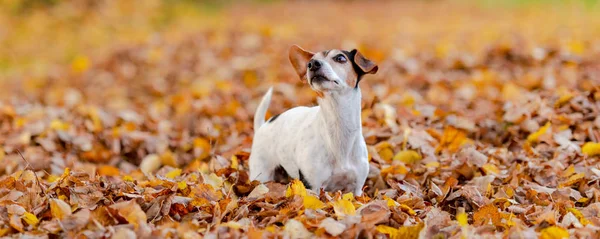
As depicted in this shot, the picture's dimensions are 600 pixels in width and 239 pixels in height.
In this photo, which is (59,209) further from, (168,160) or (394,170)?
(168,160)

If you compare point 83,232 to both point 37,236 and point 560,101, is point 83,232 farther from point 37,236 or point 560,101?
point 560,101

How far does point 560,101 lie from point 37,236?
3.41 metres

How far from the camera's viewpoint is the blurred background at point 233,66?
5.25 metres

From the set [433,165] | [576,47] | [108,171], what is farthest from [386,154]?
[576,47]

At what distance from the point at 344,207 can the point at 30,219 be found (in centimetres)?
118

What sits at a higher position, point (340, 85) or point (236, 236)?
point (340, 85)

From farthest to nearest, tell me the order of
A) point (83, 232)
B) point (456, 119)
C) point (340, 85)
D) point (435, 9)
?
point (435, 9)
point (456, 119)
point (340, 85)
point (83, 232)

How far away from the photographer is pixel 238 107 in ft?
19.5

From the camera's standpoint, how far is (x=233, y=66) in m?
7.88

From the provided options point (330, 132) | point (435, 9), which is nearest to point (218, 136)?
point (330, 132)

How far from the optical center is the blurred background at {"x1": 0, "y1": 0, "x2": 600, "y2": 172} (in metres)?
5.25

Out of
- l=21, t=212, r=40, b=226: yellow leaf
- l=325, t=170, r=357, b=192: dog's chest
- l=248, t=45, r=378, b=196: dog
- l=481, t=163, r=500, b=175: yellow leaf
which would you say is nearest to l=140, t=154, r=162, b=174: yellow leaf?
l=248, t=45, r=378, b=196: dog

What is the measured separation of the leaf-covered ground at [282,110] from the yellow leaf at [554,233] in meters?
0.01

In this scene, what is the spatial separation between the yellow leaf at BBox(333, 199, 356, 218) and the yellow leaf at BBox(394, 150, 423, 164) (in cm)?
125
